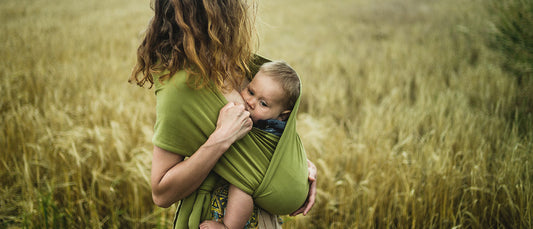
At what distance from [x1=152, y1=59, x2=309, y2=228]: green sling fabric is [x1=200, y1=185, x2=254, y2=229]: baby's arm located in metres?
0.03

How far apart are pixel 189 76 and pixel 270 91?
32 cm

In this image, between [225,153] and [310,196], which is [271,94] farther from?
[310,196]

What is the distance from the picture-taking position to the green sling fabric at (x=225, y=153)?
103 cm

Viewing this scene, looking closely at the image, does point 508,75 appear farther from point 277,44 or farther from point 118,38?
point 118,38

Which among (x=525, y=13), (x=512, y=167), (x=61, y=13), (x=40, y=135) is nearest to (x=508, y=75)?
(x=525, y=13)

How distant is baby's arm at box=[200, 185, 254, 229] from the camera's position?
110 cm

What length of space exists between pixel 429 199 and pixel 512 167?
0.66m

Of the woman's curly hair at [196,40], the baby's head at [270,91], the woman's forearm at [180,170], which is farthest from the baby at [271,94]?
the woman's forearm at [180,170]

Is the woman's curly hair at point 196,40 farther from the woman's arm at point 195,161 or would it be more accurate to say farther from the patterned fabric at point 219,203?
the patterned fabric at point 219,203

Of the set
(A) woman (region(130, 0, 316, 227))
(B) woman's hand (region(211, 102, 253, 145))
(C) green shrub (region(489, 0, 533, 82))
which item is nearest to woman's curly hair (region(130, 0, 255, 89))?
(A) woman (region(130, 0, 316, 227))

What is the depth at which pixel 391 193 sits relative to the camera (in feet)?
7.58

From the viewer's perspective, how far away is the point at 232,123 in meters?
1.02

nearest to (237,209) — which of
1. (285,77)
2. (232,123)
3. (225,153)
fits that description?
(225,153)

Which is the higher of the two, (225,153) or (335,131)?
(225,153)
